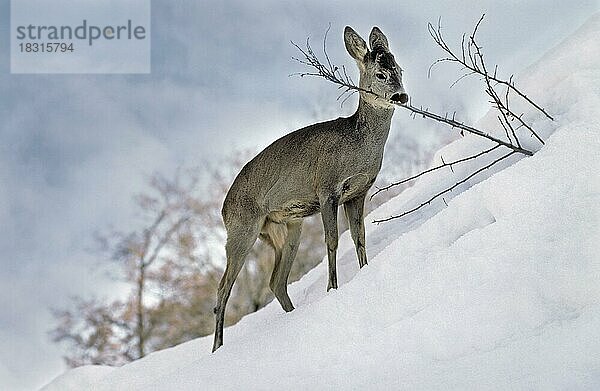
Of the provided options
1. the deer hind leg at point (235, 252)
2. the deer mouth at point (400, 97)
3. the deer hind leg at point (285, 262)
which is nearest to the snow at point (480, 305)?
the deer mouth at point (400, 97)

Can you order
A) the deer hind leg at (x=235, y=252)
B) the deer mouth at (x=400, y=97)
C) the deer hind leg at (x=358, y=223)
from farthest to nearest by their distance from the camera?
the deer hind leg at (x=235, y=252)
the deer hind leg at (x=358, y=223)
the deer mouth at (x=400, y=97)

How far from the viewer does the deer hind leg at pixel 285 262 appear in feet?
17.8

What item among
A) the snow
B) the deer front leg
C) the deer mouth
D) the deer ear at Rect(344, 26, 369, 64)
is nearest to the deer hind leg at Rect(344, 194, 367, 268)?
the deer front leg

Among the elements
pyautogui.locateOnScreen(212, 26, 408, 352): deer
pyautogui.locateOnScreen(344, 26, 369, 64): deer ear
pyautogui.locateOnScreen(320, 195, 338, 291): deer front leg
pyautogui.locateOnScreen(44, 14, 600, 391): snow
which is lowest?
pyautogui.locateOnScreen(44, 14, 600, 391): snow

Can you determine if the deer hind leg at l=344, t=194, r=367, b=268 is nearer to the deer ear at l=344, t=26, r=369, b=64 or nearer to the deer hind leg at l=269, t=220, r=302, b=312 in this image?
the deer hind leg at l=269, t=220, r=302, b=312

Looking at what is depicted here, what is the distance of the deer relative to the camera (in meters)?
4.73

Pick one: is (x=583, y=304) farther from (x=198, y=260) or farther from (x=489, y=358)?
(x=198, y=260)

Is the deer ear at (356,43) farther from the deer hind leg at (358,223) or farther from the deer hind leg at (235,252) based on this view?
the deer hind leg at (235,252)

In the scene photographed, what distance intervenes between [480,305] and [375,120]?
2.12 meters

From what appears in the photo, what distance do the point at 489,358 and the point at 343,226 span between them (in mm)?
11618

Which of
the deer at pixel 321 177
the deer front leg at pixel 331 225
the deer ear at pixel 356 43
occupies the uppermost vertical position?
the deer ear at pixel 356 43

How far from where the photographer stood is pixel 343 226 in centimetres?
1423

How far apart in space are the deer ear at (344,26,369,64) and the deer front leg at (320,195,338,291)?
2.92 ft

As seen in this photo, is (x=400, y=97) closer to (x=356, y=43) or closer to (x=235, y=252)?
(x=356, y=43)
